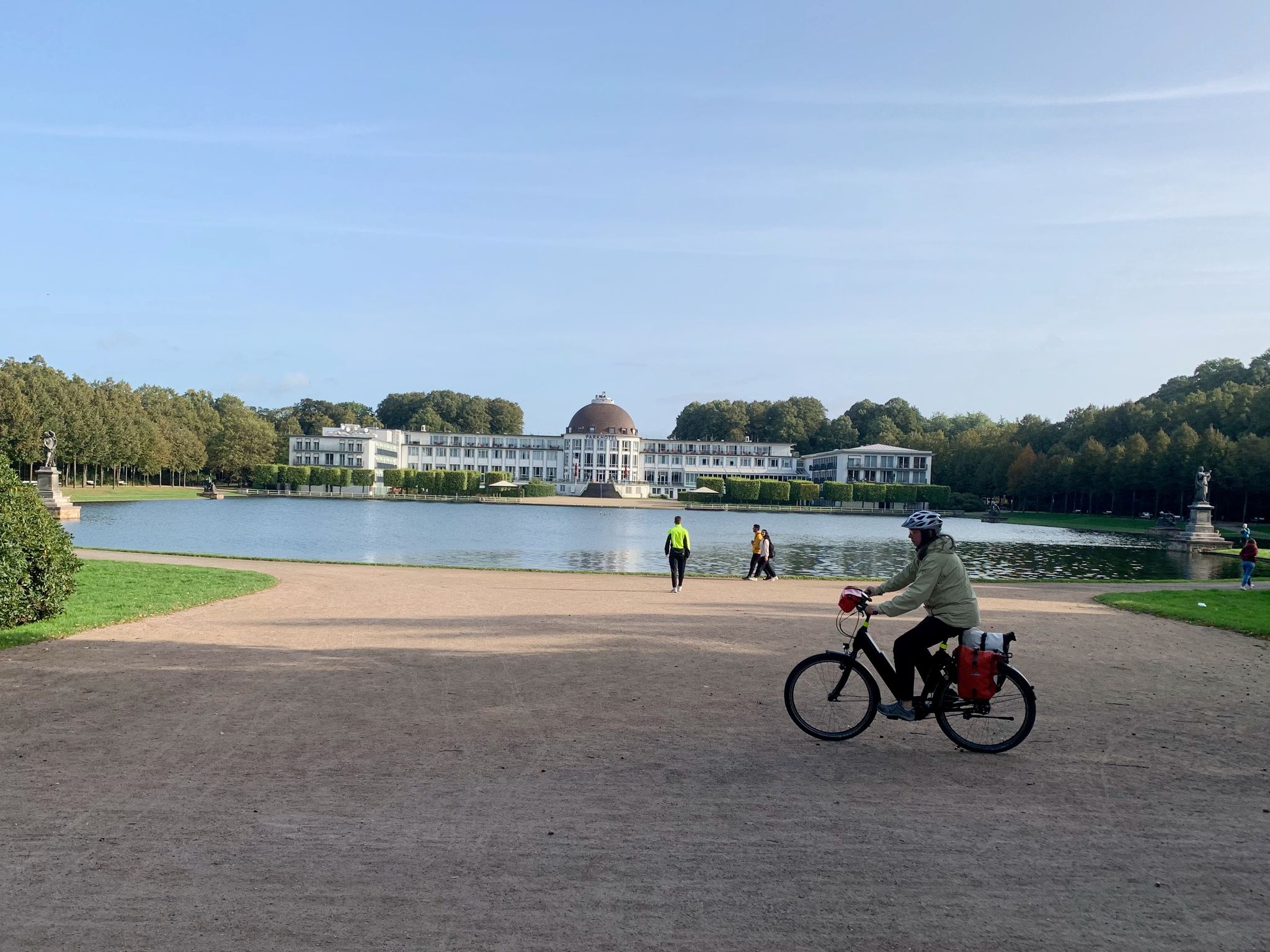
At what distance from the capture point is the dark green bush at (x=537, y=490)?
123062mm

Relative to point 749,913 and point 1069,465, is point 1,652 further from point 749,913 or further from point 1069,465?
point 1069,465

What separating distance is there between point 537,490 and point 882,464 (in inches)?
1958

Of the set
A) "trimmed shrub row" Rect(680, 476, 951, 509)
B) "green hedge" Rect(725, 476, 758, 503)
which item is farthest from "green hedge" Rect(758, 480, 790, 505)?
"green hedge" Rect(725, 476, 758, 503)

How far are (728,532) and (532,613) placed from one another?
138 feet

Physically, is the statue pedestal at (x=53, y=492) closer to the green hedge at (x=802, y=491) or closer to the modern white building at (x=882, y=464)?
the green hedge at (x=802, y=491)

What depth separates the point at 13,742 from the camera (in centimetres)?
733

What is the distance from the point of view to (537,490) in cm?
12519

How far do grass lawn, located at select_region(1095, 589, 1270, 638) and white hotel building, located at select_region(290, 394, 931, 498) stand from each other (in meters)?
126

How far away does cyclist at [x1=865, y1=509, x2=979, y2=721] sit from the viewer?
7383mm

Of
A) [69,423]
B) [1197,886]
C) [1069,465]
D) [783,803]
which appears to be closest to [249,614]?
[783,803]

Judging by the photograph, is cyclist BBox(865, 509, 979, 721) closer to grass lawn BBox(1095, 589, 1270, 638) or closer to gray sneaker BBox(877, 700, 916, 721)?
gray sneaker BBox(877, 700, 916, 721)

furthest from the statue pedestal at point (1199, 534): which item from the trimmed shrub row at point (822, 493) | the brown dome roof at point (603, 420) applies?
the brown dome roof at point (603, 420)

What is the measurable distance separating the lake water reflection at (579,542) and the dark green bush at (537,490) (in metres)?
44.0

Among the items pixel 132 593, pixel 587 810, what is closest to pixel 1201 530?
pixel 132 593
